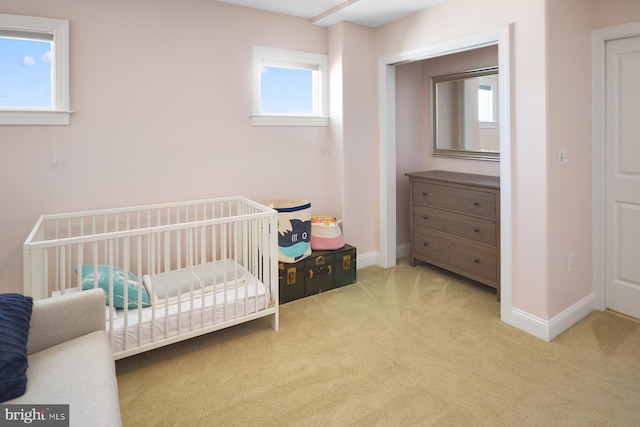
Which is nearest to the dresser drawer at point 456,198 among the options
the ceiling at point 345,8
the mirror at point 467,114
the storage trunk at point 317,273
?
the mirror at point 467,114

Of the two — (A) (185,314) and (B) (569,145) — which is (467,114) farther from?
(A) (185,314)

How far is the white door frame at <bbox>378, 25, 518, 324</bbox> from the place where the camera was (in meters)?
2.62

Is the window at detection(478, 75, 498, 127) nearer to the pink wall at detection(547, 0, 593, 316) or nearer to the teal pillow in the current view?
the pink wall at detection(547, 0, 593, 316)

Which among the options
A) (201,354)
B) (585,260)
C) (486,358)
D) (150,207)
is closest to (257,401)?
(201,354)

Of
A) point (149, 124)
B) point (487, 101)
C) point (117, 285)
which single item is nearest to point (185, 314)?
point (117, 285)

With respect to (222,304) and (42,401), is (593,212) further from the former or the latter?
(42,401)

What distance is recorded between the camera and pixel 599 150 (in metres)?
2.78

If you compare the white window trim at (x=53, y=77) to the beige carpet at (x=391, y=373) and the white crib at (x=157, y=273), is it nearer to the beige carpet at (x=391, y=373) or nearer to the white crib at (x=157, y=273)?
the white crib at (x=157, y=273)

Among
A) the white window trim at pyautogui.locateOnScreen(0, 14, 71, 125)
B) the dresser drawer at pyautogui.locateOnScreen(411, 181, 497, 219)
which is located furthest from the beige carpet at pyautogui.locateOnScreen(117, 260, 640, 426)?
the white window trim at pyautogui.locateOnScreen(0, 14, 71, 125)

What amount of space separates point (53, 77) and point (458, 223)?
3.14 m

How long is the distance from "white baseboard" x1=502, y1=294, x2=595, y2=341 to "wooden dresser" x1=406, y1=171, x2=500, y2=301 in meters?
0.43

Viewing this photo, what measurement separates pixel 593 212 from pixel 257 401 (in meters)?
2.56

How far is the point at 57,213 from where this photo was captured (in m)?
2.64

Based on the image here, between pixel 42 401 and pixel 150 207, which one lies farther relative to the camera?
pixel 150 207
